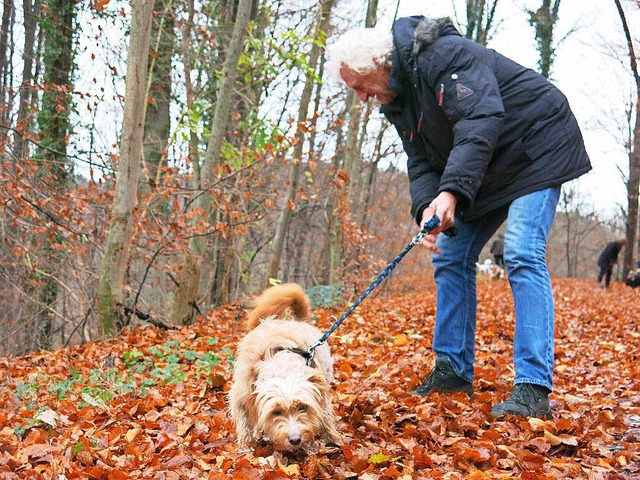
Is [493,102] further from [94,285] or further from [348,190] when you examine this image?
[348,190]

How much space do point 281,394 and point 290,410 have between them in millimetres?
94

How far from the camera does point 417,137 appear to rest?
3.88m

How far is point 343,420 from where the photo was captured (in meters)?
3.74

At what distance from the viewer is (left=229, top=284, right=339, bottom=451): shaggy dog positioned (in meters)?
3.09

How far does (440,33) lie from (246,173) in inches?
301

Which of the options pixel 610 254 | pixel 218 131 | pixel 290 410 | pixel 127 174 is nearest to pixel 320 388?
pixel 290 410

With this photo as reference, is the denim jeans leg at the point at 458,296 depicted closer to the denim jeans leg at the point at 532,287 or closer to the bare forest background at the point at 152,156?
the denim jeans leg at the point at 532,287

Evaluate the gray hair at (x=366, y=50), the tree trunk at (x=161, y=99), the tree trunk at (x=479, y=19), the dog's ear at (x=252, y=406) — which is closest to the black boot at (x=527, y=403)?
the dog's ear at (x=252, y=406)

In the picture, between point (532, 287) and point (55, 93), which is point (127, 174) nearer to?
point (532, 287)

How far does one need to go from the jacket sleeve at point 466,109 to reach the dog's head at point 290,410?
51.2 inches

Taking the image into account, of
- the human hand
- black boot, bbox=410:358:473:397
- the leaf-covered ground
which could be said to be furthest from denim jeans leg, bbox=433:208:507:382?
the human hand

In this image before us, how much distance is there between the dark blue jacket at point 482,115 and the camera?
3246mm

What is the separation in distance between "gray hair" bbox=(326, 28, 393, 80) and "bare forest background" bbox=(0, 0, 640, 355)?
3.93 metres

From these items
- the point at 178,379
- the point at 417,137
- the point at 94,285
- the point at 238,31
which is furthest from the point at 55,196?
the point at 417,137
